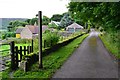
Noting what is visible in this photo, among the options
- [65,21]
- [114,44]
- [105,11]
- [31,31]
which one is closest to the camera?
[105,11]

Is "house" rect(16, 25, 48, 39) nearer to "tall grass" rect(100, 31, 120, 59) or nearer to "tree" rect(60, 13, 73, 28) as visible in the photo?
"tall grass" rect(100, 31, 120, 59)

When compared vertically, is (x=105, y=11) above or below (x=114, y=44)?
above

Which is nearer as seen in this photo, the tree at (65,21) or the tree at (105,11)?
the tree at (105,11)

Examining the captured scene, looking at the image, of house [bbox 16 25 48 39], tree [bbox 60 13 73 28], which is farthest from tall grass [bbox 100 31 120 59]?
tree [bbox 60 13 73 28]

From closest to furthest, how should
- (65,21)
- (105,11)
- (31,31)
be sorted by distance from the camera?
(105,11), (31,31), (65,21)

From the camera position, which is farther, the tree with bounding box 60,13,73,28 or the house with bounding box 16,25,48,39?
the tree with bounding box 60,13,73,28

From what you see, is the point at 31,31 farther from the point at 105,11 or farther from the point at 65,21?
the point at 65,21

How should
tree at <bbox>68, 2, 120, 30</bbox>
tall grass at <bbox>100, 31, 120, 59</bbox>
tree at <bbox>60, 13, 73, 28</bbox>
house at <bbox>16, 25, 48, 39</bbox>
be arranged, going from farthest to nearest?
1. tree at <bbox>60, 13, 73, 28</bbox>
2. house at <bbox>16, 25, 48, 39</bbox>
3. tall grass at <bbox>100, 31, 120, 59</bbox>
4. tree at <bbox>68, 2, 120, 30</bbox>

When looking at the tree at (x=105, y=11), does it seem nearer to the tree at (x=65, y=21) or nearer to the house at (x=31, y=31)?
the house at (x=31, y=31)

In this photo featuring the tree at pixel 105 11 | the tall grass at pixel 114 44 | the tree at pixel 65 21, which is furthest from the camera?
the tree at pixel 65 21

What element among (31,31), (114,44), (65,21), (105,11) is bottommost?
Result: (114,44)

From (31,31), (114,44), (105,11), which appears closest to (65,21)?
(31,31)

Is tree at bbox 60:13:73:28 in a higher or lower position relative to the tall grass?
higher

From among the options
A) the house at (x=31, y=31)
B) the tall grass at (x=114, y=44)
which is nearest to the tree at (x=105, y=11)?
the tall grass at (x=114, y=44)
